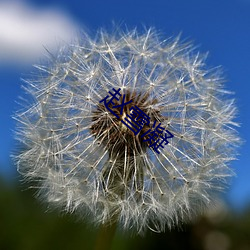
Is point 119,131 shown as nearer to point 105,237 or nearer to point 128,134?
point 128,134

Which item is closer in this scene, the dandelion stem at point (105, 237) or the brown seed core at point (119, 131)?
the dandelion stem at point (105, 237)

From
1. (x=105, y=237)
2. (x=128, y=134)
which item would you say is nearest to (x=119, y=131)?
(x=128, y=134)

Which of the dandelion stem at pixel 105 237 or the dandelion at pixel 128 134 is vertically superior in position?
the dandelion at pixel 128 134

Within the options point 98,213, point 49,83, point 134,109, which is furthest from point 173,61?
point 98,213

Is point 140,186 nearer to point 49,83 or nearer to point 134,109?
point 134,109
